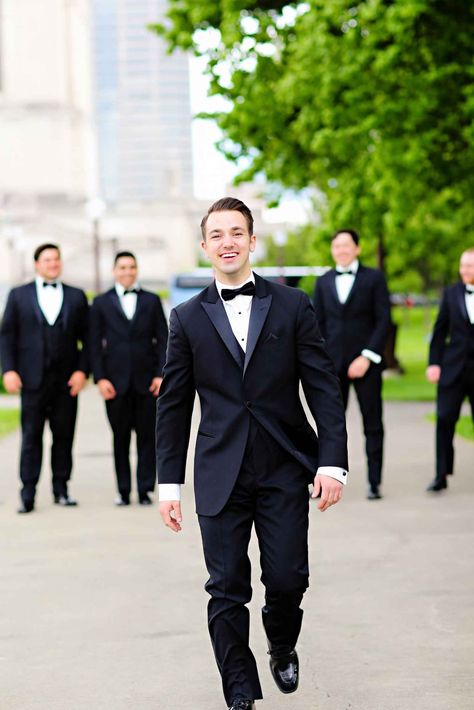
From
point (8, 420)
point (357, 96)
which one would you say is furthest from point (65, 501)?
point (357, 96)

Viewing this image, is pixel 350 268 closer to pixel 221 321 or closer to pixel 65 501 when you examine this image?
pixel 65 501

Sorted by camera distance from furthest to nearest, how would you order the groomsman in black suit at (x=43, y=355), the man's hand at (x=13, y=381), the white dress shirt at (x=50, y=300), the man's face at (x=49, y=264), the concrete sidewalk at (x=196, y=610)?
the white dress shirt at (x=50, y=300)
the groomsman in black suit at (x=43, y=355)
the man's face at (x=49, y=264)
the man's hand at (x=13, y=381)
the concrete sidewalk at (x=196, y=610)

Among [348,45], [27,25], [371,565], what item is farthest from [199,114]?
[27,25]

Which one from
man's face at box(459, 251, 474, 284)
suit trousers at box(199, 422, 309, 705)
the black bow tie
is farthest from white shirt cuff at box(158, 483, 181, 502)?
man's face at box(459, 251, 474, 284)

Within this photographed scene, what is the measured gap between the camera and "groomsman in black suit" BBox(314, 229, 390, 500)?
1080 cm

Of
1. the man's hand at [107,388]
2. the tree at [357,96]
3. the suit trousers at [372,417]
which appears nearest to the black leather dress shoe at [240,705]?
the suit trousers at [372,417]

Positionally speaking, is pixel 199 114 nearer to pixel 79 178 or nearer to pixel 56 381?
pixel 56 381

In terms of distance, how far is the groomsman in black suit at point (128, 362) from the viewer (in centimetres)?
1098

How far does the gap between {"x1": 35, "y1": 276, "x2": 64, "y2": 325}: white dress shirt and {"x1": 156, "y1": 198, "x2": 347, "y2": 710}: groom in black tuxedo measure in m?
5.72

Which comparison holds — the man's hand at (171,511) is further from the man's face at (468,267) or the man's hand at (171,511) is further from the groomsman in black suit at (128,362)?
the man's face at (468,267)

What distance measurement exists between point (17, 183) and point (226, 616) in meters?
94.7

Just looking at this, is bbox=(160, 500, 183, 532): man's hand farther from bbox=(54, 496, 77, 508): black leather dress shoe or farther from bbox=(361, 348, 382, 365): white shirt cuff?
bbox=(54, 496, 77, 508): black leather dress shoe

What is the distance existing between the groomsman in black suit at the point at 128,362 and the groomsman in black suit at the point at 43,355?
0.17 meters

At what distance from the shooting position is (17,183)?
97.4 meters
